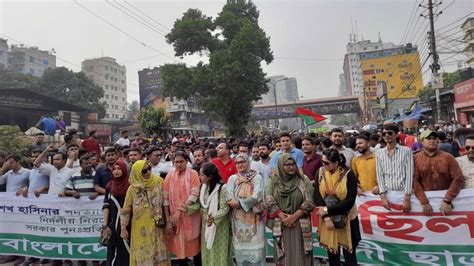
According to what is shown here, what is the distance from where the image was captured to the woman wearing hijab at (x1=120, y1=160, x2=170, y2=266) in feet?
12.4

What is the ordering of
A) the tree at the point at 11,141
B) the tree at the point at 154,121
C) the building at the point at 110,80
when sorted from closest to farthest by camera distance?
1. the tree at the point at 11,141
2. the tree at the point at 154,121
3. the building at the point at 110,80

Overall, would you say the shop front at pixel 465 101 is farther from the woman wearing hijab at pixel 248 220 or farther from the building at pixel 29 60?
the building at pixel 29 60

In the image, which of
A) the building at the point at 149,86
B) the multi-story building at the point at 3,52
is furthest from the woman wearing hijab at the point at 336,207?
the multi-story building at the point at 3,52

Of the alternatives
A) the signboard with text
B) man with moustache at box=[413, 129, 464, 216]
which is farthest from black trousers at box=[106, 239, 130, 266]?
man with moustache at box=[413, 129, 464, 216]

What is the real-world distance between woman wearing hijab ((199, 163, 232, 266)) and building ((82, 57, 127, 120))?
7957 cm

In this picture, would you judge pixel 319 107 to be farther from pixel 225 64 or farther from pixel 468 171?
pixel 468 171

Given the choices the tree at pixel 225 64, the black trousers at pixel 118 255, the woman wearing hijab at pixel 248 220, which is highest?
the tree at pixel 225 64

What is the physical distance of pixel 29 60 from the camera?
7069cm

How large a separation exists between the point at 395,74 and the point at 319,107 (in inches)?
605

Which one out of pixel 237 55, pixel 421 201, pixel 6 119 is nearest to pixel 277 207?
pixel 421 201

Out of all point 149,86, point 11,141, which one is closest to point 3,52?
point 149,86

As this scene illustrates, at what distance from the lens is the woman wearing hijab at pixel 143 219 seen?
377 cm

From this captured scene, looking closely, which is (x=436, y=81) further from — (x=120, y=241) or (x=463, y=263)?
(x=120, y=241)

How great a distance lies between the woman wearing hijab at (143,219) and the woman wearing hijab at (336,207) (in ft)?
6.17
